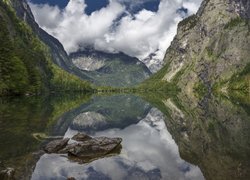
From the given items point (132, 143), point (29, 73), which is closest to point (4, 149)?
point (132, 143)

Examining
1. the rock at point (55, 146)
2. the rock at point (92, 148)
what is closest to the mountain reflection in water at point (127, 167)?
the rock at point (92, 148)

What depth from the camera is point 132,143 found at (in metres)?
42.9

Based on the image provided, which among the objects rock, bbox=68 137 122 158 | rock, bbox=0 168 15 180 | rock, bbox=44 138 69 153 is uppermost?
rock, bbox=44 138 69 153

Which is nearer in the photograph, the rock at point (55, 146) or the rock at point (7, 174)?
the rock at point (7, 174)

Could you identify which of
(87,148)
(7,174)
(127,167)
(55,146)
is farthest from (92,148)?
(7,174)

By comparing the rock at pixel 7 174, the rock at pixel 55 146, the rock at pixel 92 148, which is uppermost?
the rock at pixel 55 146

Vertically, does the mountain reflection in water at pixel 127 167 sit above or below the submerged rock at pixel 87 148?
below

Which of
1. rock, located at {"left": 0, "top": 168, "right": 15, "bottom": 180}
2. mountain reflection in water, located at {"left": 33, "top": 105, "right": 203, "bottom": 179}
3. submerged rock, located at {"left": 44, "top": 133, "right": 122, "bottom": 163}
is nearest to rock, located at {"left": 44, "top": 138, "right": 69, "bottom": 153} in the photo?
submerged rock, located at {"left": 44, "top": 133, "right": 122, "bottom": 163}

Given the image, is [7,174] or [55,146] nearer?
[7,174]

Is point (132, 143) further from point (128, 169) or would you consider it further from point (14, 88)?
point (14, 88)

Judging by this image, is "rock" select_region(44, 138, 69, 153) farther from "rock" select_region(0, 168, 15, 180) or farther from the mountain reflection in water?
"rock" select_region(0, 168, 15, 180)

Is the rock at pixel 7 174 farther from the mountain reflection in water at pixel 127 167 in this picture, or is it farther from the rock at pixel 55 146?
the rock at pixel 55 146

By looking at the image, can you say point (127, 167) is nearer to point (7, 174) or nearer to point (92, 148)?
point (92, 148)

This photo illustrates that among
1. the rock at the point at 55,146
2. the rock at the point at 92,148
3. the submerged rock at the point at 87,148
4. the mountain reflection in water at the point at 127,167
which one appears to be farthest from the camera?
the rock at the point at 55,146
